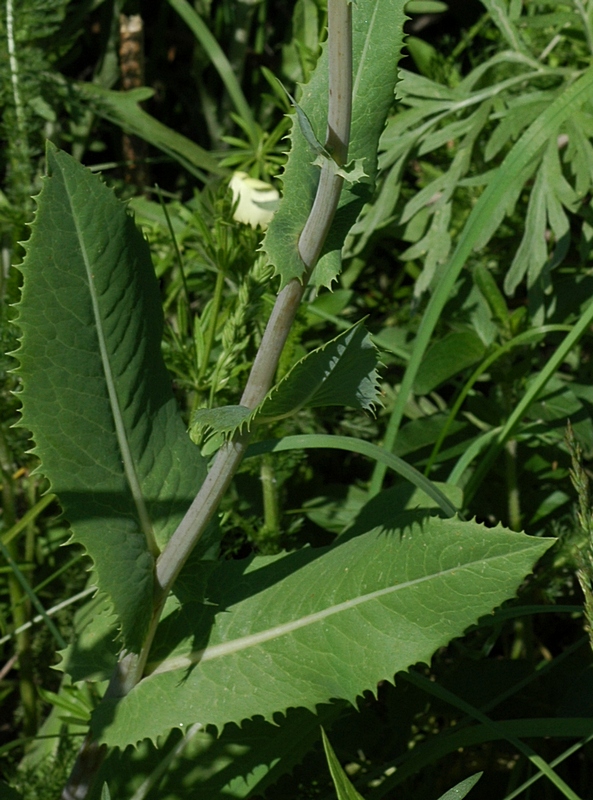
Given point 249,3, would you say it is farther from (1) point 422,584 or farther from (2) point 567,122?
(1) point 422,584

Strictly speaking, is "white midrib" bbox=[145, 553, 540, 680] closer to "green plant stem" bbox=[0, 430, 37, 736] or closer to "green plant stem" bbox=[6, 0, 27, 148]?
"green plant stem" bbox=[0, 430, 37, 736]

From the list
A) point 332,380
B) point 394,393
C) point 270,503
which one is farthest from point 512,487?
point 332,380

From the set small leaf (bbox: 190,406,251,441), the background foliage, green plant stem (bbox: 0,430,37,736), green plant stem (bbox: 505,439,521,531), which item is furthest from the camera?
green plant stem (bbox: 505,439,521,531)

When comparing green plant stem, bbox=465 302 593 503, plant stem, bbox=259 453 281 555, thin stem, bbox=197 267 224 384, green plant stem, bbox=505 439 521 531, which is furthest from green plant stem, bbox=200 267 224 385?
green plant stem, bbox=505 439 521 531

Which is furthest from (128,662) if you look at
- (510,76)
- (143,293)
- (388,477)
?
(510,76)

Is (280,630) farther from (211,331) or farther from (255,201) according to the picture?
(255,201)

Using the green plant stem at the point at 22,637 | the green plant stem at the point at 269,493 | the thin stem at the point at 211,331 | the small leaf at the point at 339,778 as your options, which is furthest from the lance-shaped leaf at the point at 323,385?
the green plant stem at the point at 22,637
